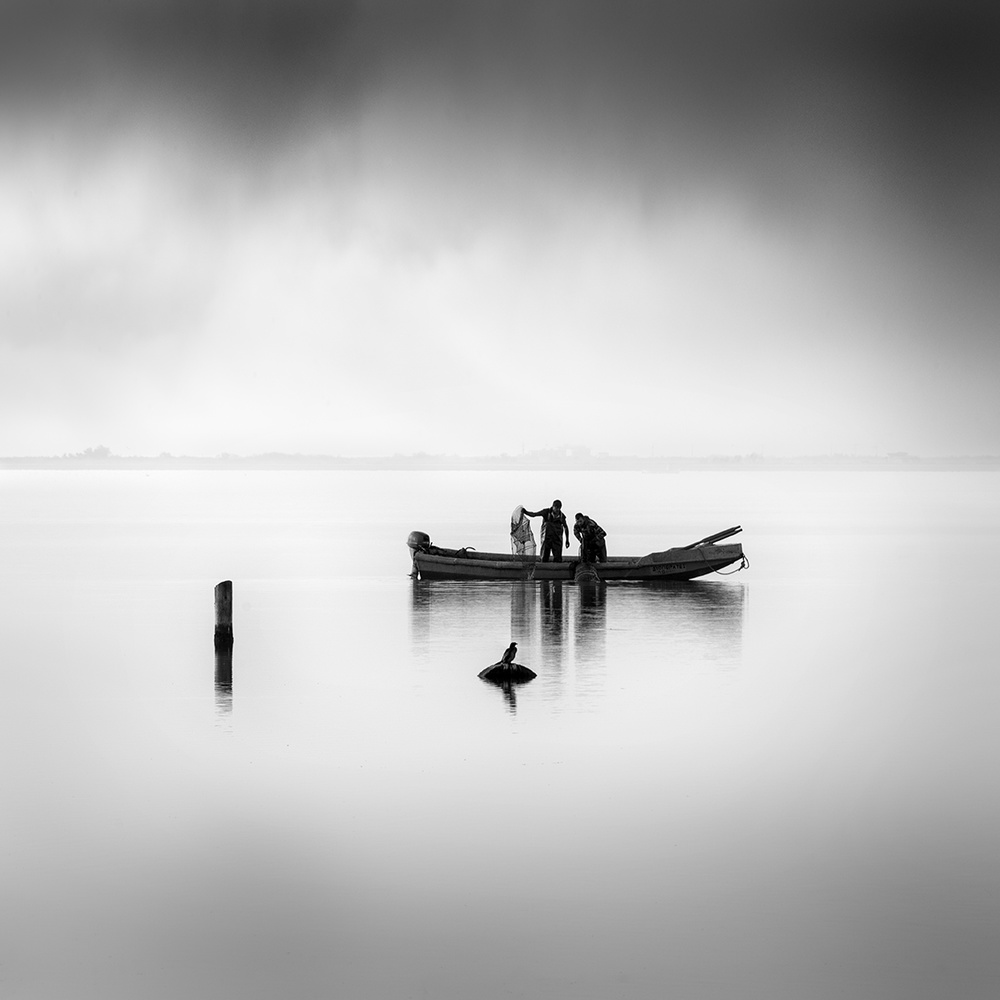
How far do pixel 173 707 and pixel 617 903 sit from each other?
469 inches

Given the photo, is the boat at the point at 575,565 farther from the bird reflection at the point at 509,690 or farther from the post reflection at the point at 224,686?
the bird reflection at the point at 509,690

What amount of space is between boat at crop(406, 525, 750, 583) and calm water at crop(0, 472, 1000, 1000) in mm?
6479

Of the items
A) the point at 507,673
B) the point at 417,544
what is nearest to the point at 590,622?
the point at 507,673

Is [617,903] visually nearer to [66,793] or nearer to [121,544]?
[66,793]

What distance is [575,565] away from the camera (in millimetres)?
43375

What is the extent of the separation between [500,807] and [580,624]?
56.9 ft

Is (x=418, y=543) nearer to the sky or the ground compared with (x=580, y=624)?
nearer to the sky

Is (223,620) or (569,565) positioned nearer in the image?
(223,620)

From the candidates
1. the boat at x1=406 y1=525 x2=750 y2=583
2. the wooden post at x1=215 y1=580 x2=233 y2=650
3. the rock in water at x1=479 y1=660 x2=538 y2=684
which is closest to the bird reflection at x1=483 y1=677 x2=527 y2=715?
the rock in water at x1=479 y1=660 x2=538 y2=684

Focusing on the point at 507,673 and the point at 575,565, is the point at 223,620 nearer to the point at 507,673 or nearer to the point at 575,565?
the point at 507,673

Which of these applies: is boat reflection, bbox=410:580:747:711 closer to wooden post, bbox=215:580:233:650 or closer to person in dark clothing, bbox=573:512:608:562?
person in dark clothing, bbox=573:512:608:562

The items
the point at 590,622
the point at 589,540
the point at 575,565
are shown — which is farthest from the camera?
the point at 575,565

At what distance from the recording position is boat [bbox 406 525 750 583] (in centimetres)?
4325

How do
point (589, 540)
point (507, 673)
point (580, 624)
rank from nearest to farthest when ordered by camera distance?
point (507, 673) < point (580, 624) < point (589, 540)
